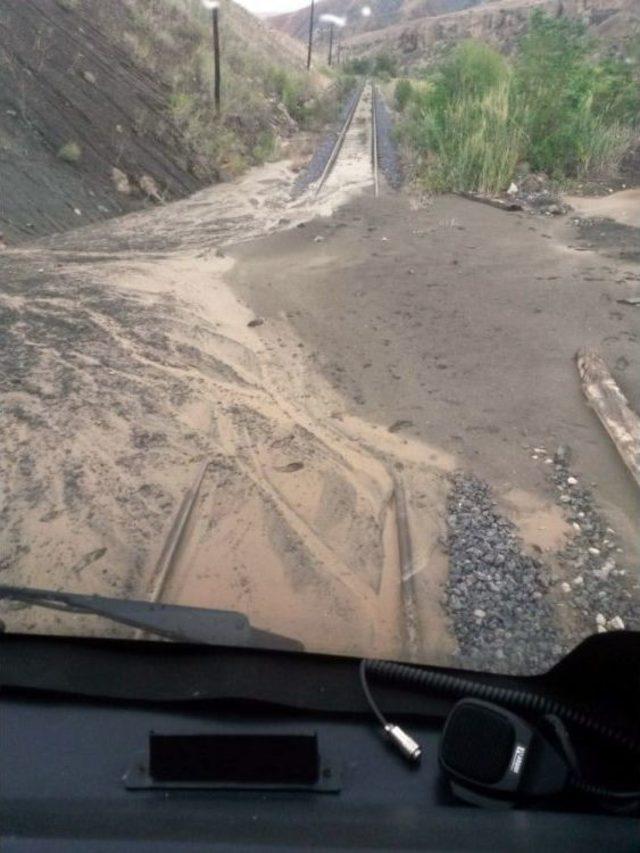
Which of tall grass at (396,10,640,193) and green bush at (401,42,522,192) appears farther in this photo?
tall grass at (396,10,640,193)

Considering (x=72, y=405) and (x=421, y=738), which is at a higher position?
(x=421, y=738)

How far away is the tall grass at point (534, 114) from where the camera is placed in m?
18.5

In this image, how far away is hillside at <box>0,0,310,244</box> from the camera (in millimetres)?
14898

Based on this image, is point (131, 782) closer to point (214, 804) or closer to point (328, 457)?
point (214, 804)

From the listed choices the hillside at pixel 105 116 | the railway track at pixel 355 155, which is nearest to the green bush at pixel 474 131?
the railway track at pixel 355 155

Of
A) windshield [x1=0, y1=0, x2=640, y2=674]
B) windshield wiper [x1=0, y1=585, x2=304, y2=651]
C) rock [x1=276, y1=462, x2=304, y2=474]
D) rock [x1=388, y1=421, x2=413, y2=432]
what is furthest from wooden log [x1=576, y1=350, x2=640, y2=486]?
windshield wiper [x1=0, y1=585, x2=304, y2=651]

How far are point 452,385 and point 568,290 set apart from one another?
355cm

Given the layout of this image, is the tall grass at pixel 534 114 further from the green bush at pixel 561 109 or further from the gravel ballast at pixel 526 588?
the gravel ballast at pixel 526 588

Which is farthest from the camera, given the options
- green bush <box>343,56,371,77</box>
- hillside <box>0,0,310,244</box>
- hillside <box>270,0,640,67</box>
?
green bush <box>343,56,371,77</box>

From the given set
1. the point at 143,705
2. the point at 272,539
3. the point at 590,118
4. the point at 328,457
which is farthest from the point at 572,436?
the point at 590,118

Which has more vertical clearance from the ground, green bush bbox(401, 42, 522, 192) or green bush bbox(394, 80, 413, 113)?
green bush bbox(401, 42, 522, 192)

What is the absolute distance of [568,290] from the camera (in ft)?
33.2

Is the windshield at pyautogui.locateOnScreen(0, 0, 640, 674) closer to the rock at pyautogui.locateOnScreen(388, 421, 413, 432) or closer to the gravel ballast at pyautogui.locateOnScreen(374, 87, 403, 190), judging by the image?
the rock at pyautogui.locateOnScreen(388, 421, 413, 432)

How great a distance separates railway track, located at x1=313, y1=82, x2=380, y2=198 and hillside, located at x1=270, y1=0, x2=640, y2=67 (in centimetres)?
381
